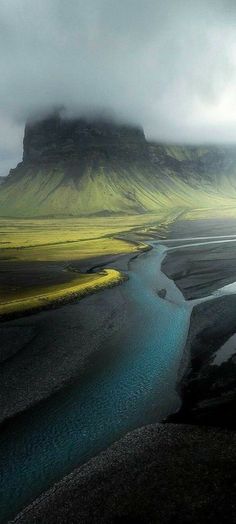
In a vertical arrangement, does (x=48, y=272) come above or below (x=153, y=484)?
above

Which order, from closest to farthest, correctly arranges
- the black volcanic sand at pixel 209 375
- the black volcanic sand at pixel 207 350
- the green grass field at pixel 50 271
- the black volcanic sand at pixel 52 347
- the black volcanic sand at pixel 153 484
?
1. the black volcanic sand at pixel 153 484
2. the black volcanic sand at pixel 209 375
3. the black volcanic sand at pixel 207 350
4. the black volcanic sand at pixel 52 347
5. the green grass field at pixel 50 271

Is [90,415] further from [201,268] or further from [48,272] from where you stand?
[201,268]

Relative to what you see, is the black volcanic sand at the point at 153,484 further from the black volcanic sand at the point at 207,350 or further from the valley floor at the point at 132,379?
the black volcanic sand at the point at 207,350

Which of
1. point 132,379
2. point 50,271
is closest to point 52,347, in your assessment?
point 132,379

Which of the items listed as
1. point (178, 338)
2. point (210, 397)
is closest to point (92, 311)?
point (178, 338)

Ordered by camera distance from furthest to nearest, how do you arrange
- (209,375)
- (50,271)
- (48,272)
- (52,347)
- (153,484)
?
(50,271) → (48,272) → (52,347) → (209,375) → (153,484)

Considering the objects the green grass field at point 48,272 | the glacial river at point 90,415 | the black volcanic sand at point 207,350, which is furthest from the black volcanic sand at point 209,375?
the green grass field at point 48,272

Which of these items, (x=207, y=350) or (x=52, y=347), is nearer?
(x=207, y=350)
